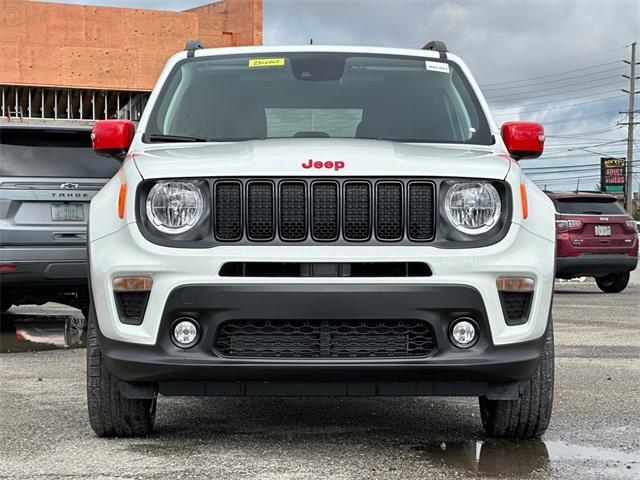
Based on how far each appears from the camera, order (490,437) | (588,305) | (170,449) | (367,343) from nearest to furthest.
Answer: (367,343) < (170,449) < (490,437) < (588,305)

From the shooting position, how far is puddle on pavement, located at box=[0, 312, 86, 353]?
9.67 m

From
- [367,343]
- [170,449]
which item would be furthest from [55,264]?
[367,343]

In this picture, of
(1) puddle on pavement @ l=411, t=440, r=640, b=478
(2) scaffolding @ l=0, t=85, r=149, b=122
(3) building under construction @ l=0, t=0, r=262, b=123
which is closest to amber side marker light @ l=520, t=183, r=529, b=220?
(1) puddle on pavement @ l=411, t=440, r=640, b=478

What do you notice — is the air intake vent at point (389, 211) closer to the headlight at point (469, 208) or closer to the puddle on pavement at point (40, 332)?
the headlight at point (469, 208)

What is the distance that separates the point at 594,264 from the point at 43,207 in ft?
32.7

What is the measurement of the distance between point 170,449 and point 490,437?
1.56 metres

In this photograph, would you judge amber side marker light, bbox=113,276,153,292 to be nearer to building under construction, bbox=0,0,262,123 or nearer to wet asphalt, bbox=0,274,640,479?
wet asphalt, bbox=0,274,640,479

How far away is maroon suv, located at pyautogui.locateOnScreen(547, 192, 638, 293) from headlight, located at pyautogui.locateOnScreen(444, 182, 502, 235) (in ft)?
39.3

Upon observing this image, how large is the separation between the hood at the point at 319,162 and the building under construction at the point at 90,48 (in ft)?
99.2

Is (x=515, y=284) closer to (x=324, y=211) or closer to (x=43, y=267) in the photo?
(x=324, y=211)

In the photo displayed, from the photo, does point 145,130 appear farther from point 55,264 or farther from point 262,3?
point 262,3

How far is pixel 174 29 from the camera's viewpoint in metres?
35.1

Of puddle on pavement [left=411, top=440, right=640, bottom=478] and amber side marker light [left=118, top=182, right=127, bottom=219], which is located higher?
amber side marker light [left=118, top=182, right=127, bottom=219]

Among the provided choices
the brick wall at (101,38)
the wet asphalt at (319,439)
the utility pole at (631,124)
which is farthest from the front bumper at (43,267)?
the utility pole at (631,124)
